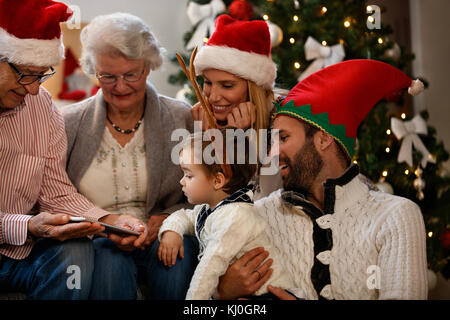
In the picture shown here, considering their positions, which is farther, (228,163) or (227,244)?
(228,163)

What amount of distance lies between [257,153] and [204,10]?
1.77 meters

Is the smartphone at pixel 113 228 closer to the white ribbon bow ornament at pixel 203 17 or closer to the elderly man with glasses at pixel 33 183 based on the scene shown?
the elderly man with glasses at pixel 33 183

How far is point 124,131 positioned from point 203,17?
1.49 m

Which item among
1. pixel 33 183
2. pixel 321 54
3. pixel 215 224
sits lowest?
pixel 215 224

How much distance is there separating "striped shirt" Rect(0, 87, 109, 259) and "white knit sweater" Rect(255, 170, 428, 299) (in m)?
0.78

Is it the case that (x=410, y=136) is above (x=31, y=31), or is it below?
below

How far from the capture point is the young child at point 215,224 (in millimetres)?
1569

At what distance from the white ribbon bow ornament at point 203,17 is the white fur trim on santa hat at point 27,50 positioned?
60.2 inches

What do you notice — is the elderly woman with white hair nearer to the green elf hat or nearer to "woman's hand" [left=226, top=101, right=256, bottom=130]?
"woman's hand" [left=226, top=101, right=256, bottom=130]

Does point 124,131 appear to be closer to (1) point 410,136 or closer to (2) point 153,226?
(2) point 153,226

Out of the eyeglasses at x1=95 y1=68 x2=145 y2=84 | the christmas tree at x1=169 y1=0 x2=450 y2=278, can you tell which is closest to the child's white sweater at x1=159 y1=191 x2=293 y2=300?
the eyeglasses at x1=95 y1=68 x2=145 y2=84

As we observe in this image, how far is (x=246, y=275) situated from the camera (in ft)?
5.27

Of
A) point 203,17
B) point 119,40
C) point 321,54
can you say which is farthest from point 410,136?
point 119,40

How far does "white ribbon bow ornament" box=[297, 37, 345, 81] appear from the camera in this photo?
2803mm
